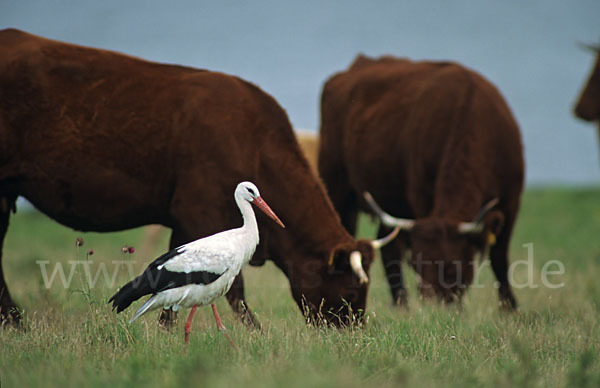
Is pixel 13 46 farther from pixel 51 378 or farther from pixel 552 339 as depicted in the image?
pixel 552 339

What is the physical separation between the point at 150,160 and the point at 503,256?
4.12 m

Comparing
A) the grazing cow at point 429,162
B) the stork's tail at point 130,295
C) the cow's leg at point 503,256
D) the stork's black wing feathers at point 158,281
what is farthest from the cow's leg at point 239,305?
the cow's leg at point 503,256

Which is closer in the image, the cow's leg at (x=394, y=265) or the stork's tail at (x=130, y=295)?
the stork's tail at (x=130, y=295)

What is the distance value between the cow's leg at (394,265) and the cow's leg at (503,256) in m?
1.08

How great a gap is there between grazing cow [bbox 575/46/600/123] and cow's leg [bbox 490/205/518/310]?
123 inches

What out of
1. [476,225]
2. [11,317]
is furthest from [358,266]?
[11,317]

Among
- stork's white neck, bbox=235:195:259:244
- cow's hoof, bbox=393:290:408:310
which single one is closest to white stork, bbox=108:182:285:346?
stork's white neck, bbox=235:195:259:244

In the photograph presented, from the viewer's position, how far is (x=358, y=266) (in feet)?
18.9

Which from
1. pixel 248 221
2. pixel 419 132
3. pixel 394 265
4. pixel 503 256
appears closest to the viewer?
pixel 248 221

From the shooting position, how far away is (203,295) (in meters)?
4.86

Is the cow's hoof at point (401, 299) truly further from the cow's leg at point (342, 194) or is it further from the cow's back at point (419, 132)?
the cow's leg at point (342, 194)

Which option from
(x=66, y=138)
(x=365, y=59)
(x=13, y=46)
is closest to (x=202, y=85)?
(x=66, y=138)

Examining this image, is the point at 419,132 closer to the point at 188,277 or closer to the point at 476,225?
the point at 476,225

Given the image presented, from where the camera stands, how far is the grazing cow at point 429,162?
7.36 m
